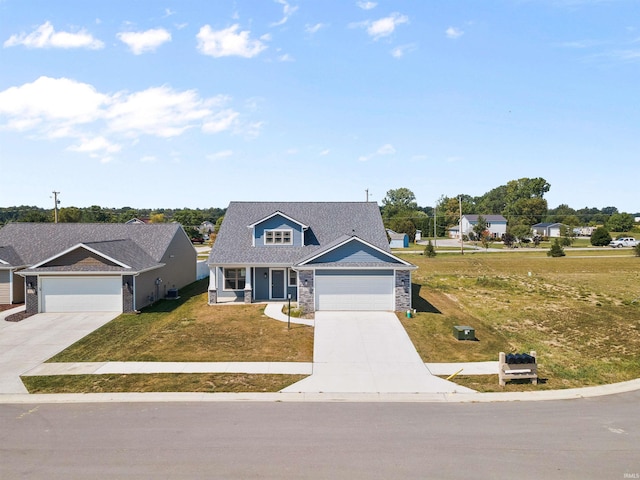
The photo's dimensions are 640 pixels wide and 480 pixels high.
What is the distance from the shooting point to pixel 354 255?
24.4 metres

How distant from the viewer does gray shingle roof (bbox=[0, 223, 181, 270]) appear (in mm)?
27422

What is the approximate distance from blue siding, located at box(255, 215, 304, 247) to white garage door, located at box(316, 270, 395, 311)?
5304 millimetres

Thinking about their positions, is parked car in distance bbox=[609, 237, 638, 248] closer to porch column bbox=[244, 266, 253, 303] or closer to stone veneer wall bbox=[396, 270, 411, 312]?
stone veneer wall bbox=[396, 270, 411, 312]

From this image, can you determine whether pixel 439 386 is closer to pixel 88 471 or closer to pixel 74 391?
pixel 88 471

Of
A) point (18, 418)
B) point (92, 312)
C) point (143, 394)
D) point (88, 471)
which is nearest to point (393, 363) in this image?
point (143, 394)

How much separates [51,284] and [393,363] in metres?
19.9

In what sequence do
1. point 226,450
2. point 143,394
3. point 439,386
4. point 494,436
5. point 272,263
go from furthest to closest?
point 272,263
point 439,386
point 143,394
point 494,436
point 226,450

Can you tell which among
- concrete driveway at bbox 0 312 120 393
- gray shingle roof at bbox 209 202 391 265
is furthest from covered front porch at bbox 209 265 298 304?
concrete driveway at bbox 0 312 120 393

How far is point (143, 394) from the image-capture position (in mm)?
13320

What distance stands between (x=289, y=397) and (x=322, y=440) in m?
2.95

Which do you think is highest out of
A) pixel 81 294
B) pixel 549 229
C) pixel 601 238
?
pixel 549 229

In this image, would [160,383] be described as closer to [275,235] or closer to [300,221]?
[275,235]

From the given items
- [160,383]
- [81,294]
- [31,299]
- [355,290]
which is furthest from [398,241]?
[160,383]

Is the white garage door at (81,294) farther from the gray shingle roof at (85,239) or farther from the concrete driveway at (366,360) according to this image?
the concrete driveway at (366,360)
